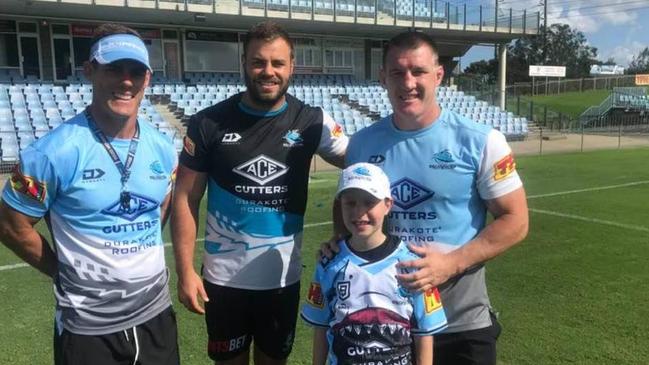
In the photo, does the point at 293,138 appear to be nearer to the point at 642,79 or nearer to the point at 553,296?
the point at 553,296

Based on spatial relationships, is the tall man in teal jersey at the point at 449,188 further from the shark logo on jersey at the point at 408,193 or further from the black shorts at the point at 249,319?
the black shorts at the point at 249,319

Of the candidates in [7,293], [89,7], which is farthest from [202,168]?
[89,7]

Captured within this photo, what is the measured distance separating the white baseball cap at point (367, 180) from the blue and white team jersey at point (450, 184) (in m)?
0.17

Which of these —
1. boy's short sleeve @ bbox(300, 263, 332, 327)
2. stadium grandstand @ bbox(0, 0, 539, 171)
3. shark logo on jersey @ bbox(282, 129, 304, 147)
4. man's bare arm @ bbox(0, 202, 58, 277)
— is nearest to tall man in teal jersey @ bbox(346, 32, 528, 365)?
boy's short sleeve @ bbox(300, 263, 332, 327)

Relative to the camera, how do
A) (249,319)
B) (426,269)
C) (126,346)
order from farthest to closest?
(249,319) → (126,346) → (426,269)

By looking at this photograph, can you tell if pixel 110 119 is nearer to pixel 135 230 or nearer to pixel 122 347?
pixel 135 230

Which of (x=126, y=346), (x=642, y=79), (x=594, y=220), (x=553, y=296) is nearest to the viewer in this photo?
(x=126, y=346)

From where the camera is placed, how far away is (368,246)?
2.38 metres

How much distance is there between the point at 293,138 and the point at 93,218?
1081 mm

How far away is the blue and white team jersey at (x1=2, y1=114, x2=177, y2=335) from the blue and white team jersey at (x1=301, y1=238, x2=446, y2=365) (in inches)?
36.8

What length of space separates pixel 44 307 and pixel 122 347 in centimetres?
327

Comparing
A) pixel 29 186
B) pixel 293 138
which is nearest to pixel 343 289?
pixel 293 138

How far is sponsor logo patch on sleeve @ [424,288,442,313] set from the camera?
7.76 feet

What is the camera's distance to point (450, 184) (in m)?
2.48
